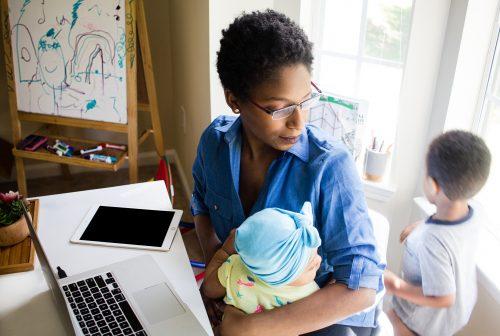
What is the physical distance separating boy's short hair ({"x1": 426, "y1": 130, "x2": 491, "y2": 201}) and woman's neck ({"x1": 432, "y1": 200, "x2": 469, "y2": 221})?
0.08ft

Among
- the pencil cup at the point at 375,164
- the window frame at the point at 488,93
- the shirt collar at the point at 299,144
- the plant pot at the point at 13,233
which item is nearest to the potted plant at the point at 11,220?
the plant pot at the point at 13,233

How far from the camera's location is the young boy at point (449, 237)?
4.52 ft

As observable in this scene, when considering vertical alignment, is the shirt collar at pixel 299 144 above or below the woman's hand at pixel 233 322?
above

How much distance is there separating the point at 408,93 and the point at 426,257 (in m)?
0.73

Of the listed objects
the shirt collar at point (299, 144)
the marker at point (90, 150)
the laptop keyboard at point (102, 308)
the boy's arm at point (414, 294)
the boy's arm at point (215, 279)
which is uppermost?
the shirt collar at point (299, 144)

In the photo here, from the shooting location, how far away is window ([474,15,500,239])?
1.66m

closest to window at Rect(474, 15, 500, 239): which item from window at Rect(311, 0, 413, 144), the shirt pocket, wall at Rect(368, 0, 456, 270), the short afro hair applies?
wall at Rect(368, 0, 456, 270)

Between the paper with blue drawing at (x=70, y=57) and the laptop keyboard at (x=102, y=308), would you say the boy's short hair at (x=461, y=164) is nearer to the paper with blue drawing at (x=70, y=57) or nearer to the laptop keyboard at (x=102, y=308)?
the laptop keyboard at (x=102, y=308)

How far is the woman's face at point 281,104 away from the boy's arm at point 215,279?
0.33 meters

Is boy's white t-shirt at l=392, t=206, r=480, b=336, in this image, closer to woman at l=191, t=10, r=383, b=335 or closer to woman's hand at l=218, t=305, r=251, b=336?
woman at l=191, t=10, r=383, b=335

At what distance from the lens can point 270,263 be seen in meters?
0.94

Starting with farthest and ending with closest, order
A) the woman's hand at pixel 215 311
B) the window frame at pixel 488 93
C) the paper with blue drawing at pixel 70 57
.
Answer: the paper with blue drawing at pixel 70 57, the window frame at pixel 488 93, the woman's hand at pixel 215 311

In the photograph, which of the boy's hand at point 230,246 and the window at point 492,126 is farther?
the window at point 492,126

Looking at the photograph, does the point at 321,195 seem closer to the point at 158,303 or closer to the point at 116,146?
the point at 158,303
